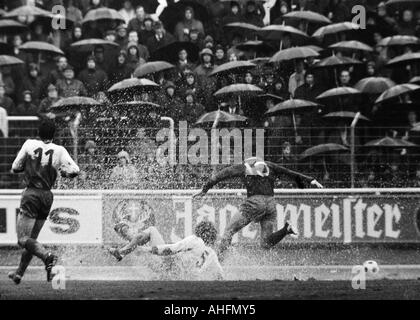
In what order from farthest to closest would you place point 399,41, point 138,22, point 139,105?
point 138,22 → point 399,41 → point 139,105

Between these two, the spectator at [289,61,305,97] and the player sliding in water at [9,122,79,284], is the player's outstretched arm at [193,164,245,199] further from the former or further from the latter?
the spectator at [289,61,305,97]

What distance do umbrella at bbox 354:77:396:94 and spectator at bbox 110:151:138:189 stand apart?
13.6 feet

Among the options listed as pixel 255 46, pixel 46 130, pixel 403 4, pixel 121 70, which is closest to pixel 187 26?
pixel 255 46

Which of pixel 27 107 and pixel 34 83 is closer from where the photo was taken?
pixel 27 107

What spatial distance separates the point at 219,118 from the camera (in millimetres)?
16391

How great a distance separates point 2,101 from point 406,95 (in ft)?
23.0

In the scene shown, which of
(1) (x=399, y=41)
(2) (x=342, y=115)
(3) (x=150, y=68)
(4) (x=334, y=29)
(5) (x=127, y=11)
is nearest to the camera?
(2) (x=342, y=115)

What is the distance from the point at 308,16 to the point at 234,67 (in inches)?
80.9

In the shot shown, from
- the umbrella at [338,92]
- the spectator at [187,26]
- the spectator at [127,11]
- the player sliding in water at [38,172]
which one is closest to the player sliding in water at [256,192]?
the player sliding in water at [38,172]

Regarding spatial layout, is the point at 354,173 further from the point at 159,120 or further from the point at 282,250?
the point at 159,120

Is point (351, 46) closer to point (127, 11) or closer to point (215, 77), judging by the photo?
point (215, 77)

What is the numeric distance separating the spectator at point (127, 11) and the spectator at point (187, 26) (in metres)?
1.02

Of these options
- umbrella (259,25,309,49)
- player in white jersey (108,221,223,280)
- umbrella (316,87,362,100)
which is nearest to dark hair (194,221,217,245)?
player in white jersey (108,221,223,280)
